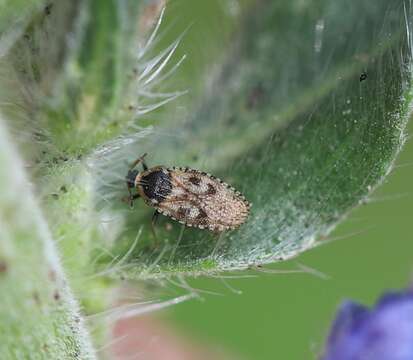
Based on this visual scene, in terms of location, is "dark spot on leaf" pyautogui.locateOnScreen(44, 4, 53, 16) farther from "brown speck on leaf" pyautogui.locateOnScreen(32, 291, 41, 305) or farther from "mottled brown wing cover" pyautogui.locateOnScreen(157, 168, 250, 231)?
"mottled brown wing cover" pyautogui.locateOnScreen(157, 168, 250, 231)

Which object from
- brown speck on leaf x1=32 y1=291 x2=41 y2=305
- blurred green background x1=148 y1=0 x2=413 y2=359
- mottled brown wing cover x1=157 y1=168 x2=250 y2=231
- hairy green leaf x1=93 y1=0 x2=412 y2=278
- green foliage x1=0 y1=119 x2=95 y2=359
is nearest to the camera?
green foliage x1=0 y1=119 x2=95 y2=359

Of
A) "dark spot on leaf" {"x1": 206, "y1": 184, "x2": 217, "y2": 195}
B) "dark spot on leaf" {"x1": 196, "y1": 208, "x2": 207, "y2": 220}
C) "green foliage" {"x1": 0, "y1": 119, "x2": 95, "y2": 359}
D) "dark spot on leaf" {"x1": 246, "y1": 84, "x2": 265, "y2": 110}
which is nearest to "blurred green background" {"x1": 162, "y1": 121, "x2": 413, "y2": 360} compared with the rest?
"dark spot on leaf" {"x1": 206, "y1": 184, "x2": 217, "y2": 195}

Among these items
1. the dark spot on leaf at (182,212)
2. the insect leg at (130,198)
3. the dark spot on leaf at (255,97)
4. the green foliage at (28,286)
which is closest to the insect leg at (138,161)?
the insect leg at (130,198)

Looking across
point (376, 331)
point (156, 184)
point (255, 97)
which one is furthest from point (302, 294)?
point (376, 331)

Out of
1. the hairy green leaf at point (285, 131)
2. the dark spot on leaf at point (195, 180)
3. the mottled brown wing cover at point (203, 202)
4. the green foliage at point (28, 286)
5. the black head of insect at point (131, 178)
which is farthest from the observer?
the dark spot on leaf at point (195, 180)

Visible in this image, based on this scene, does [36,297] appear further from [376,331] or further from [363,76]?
[363,76]

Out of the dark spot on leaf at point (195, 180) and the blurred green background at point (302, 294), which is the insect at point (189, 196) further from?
the blurred green background at point (302, 294)
